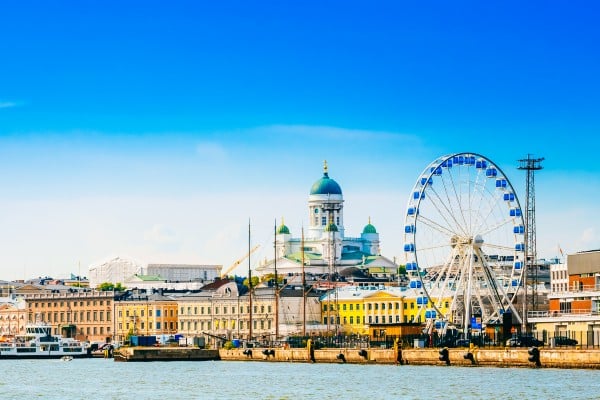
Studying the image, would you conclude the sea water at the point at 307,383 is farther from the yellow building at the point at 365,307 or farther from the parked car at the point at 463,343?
the yellow building at the point at 365,307

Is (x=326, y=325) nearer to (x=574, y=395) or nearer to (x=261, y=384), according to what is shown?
(x=261, y=384)

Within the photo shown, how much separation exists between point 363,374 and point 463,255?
83.0 feet

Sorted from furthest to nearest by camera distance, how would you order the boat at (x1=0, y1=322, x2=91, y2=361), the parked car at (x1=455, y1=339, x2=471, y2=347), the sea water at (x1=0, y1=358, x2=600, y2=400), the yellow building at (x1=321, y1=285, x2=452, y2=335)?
the yellow building at (x1=321, y1=285, x2=452, y2=335) < the boat at (x1=0, y1=322, x2=91, y2=361) < the parked car at (x1=455, y1=339, x2=471, y2=347) < the sea water at (x1=0, y1=358, x2=600, y2=400)

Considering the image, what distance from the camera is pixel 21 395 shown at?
83375mm

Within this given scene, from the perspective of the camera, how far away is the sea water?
2992 inches

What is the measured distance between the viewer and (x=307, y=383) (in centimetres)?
8825

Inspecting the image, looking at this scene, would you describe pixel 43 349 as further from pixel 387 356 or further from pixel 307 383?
pixel 307 383

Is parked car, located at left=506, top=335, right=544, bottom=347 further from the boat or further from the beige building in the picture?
the beige building

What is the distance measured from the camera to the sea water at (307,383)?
76.0m

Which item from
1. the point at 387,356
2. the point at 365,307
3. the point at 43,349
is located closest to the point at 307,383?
the point at 387,356

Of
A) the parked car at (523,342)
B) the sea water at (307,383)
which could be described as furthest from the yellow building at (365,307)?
the parked car at (523,342)

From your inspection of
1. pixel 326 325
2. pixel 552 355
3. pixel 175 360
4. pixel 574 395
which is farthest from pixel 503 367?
pixel 326 325

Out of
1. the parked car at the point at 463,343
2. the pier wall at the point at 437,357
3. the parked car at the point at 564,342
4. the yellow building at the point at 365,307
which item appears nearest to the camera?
the pier wall at the point at 437,357

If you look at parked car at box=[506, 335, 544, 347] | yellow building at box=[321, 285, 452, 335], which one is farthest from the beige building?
parked car at box=[506, 335, 544, 347]
